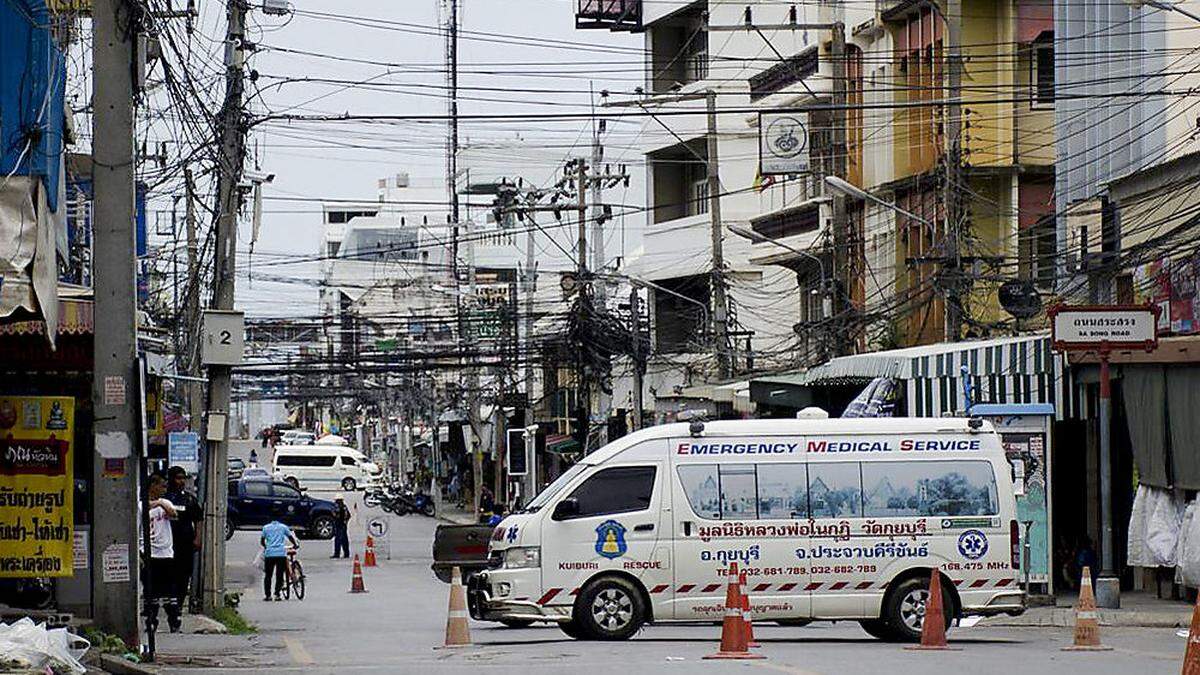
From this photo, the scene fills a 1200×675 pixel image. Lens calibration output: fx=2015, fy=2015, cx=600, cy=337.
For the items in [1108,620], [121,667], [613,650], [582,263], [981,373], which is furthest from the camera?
[582,263]

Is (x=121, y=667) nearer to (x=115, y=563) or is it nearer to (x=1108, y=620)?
(x=115, y=563)

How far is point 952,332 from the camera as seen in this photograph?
37094 mm

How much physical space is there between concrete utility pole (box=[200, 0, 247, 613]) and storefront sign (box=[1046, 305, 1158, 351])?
1131 cm

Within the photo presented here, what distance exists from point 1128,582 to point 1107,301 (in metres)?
5.53

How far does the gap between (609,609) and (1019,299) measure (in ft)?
51.5

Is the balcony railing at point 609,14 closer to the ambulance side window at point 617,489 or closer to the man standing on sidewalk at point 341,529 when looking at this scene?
the man standing on sidewalk at point 341,529

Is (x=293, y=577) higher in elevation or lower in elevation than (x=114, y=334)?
lower

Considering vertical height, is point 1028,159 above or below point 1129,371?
above

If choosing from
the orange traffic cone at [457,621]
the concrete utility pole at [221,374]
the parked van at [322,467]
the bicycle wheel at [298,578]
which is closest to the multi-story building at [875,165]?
the concrete utility pole at [221,374]

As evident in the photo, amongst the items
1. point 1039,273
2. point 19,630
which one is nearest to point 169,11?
point 19,630

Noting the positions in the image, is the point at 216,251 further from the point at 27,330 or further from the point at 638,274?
the point at 638,274

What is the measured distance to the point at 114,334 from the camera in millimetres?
18281

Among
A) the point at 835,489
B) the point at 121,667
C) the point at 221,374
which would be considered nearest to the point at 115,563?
the point at 121,667

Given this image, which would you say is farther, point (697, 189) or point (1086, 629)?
point (697, 189)
